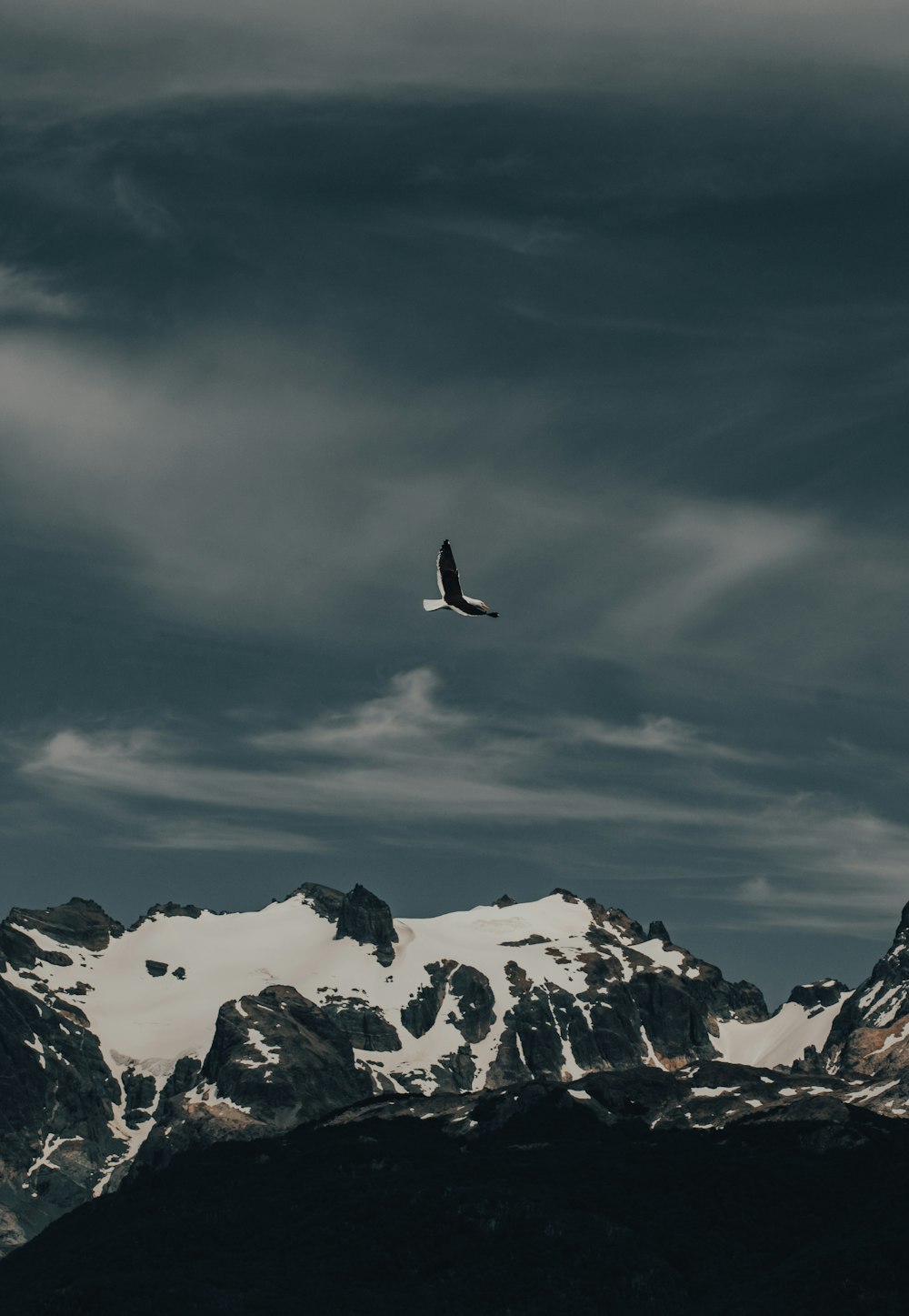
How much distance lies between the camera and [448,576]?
440ft

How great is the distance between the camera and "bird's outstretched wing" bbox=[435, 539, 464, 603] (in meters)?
134

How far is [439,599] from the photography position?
5315 inches

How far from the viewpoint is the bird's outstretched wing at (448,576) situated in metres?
134
